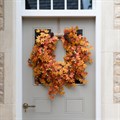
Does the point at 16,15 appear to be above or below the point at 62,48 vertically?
above

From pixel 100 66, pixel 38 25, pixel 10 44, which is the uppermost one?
pixel 38 25

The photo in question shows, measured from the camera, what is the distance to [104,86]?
4258 millimetres

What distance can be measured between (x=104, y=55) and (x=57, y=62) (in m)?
0.67

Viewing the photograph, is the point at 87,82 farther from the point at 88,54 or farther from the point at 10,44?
the point at 10,44

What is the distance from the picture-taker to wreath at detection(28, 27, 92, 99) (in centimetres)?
432

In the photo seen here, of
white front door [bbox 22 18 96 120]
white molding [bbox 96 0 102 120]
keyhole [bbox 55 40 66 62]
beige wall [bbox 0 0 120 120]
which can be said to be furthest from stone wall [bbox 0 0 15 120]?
white molding [bbox 96 0 102 120]

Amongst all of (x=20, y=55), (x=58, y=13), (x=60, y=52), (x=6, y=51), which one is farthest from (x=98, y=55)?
(x=6, y=51)

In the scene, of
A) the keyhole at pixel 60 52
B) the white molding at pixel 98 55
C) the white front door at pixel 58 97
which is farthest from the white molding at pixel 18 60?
the white molding at pixel 98 55

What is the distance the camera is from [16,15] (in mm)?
4262

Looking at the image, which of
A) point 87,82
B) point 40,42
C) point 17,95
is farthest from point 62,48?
point 17,95

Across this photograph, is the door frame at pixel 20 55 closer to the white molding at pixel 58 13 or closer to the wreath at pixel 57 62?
the white molding at pixel 58 13

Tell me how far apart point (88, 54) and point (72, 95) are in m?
0.64

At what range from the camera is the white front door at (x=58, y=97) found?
4434 mm

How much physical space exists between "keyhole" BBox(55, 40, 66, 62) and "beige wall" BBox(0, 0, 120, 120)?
595mm
